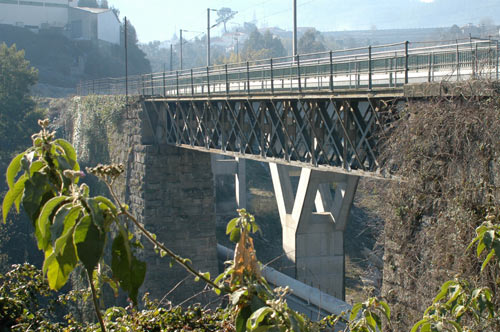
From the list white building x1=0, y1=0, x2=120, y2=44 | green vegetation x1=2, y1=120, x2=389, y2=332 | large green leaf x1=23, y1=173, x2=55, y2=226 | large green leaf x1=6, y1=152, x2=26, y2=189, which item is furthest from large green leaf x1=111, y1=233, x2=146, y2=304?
white building x1=0, y1=0, x2=120, y2=44

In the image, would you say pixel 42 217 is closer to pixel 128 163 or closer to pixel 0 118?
pixel 128 163

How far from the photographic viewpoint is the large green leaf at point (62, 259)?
2318 millimetres

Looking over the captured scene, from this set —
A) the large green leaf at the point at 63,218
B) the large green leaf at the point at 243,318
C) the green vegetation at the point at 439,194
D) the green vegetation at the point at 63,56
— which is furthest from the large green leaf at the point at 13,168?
the green vegetation at the point at 63,56

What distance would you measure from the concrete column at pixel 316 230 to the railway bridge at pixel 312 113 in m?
0.04

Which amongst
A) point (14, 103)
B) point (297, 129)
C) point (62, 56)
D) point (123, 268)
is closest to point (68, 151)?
point (123, 268)

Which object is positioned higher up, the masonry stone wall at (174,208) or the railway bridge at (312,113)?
the railway bridge at (312,113)

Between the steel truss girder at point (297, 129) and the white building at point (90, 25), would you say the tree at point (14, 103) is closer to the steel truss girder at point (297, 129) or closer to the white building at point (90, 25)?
the steel truss girder at point (297, 129)

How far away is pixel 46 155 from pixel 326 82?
1211 cm

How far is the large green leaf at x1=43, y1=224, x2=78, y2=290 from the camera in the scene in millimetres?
2318

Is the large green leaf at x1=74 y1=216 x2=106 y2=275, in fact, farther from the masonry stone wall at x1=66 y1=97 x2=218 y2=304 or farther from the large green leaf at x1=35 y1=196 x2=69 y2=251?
the masonry stone wall at x1=66 y1=97 x2=218 y2=304

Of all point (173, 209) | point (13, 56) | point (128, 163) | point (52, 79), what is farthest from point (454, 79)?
point (52, 79)

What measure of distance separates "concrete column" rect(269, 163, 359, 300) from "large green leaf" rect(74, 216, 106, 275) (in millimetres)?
23500

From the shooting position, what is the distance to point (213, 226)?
24.8 meters

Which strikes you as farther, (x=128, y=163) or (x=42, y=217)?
(x=128, y=163)
